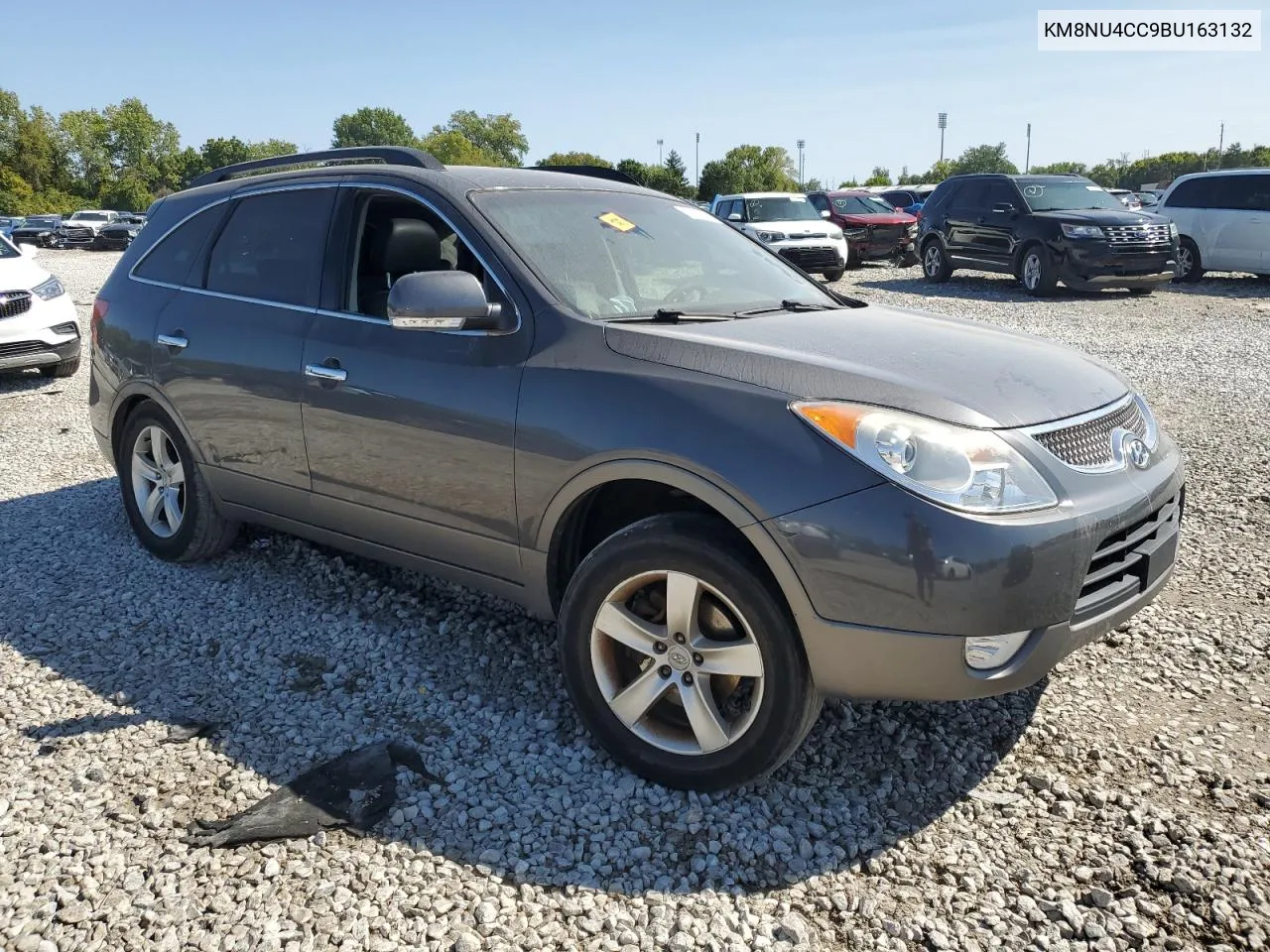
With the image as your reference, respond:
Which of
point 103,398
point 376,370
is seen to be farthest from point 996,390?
point 103,398

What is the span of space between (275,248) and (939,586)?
316 centimetres

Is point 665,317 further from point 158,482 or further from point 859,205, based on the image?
point 859,205

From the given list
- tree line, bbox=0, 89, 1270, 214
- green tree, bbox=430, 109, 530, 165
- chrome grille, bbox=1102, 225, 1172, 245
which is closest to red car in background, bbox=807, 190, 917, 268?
chrome grille, bbox=1102, 225, 1172, 245

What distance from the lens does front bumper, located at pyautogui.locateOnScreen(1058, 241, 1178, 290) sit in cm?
1528

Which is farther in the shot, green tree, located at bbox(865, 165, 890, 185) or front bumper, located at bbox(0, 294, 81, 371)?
green tree, located at bbox(865, 165, 890, 185)

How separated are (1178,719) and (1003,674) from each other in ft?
3.87

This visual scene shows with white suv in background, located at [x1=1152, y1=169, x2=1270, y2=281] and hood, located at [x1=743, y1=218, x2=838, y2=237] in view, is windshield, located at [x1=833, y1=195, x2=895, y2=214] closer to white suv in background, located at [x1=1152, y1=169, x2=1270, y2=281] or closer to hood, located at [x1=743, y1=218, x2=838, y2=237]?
hood, located at [x1=743, y1=218, x2=838, y2=237]

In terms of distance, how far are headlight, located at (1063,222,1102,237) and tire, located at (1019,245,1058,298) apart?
43 centimetres

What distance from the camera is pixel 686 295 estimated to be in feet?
12.4

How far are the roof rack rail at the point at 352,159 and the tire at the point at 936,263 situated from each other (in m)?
15.1

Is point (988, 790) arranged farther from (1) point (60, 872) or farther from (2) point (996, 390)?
(1) point (60, 872)

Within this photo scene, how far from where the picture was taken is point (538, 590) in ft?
11.1

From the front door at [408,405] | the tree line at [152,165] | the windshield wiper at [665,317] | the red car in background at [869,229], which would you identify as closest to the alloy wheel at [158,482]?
the front door at [408,405]

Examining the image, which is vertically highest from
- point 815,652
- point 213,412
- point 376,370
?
point 376,370
